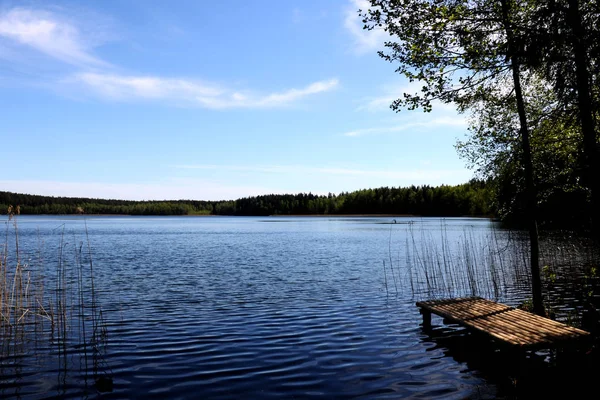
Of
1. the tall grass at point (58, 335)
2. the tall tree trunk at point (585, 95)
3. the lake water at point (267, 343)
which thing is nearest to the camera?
the tall tree trunk at point (585, 95)

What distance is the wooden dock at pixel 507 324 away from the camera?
28.5 ft

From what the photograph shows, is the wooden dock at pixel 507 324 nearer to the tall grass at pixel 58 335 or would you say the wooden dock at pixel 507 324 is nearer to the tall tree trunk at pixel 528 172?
the tall tree trunk at pixel 528 172

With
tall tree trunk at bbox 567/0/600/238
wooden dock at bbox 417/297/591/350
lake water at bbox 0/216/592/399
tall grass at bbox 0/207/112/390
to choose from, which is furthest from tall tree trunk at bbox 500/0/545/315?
tall grass at bbox 0/207/112/390

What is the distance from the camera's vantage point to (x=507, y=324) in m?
10.4

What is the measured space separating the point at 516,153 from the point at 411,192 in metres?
163

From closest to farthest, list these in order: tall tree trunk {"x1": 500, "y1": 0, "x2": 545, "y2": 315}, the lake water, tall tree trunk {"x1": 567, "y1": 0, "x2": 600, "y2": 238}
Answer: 1. tall tree trunk {"x1": 567, "y1": 0, "x2": 600, "y2": 238}
2. the lake water
3. tall tree trunk {"x1": 500, "y1": 0, "x2": 545, "y2": 315}

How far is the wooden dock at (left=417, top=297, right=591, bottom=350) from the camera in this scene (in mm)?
8680

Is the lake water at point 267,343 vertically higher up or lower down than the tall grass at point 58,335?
lower down

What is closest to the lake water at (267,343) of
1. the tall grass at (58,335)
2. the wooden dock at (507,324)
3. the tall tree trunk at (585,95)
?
the tall grass at (58,335)

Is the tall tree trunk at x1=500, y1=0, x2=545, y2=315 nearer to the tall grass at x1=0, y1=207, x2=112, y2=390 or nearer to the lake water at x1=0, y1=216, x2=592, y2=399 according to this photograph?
the lake water at x1=0, y1=216, x2=592, y2=399

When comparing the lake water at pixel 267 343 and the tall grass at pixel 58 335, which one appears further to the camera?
the tall grass at pixel 58 335

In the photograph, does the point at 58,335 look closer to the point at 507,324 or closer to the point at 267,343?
the point at 267,343

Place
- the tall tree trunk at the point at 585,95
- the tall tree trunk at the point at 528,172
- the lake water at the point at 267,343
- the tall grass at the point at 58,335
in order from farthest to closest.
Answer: the tall tree trunk at the point at 528,172
the tall grass at the point at 58,335
the lake water at the point at 267,343
the tall tree trunk at the point at 585,95

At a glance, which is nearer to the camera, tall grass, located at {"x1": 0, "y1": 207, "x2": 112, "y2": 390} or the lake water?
the lake water
